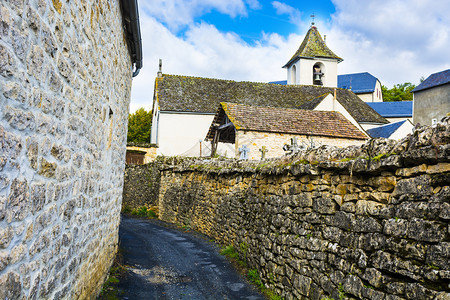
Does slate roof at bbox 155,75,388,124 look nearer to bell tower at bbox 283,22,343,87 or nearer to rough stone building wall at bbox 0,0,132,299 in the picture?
bell tower at bbox 283,22,343,87

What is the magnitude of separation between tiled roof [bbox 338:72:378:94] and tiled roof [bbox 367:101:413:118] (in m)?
7.05

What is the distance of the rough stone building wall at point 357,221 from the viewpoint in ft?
9.82

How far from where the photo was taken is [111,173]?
19.7 ft

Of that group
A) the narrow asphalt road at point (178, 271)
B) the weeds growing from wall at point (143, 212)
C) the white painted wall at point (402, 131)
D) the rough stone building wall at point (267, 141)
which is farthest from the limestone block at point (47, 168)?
the white painted wall at point (402, 131)

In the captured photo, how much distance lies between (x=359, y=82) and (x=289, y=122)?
39.6 m

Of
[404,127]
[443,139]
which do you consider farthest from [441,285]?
[404,127]

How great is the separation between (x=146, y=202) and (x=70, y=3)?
17.3 m

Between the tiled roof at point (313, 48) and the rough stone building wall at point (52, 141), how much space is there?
1341 inches

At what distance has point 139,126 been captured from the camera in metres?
36.8

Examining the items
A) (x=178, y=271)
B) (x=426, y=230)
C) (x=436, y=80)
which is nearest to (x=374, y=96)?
(x=436, y=80)

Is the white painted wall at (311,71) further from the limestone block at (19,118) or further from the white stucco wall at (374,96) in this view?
the limestone block at (19,118)

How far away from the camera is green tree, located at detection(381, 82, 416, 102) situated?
49.6m

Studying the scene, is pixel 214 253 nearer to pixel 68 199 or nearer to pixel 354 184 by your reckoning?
pixel 354 184

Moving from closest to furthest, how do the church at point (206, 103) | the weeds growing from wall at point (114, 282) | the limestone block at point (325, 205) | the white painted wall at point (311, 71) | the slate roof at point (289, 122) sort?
the limestone block at point (325, 205)
the weeds growing from wall at point (114, 282)
the slate roof at point (289, 122)
the church at point (206, 103)
the white painted wall at point (311, 71)
